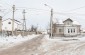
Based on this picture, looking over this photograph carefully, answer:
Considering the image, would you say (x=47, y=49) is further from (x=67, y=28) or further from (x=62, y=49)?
(x=67, y=28)

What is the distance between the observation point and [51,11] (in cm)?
5700

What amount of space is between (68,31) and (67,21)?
13.8ft

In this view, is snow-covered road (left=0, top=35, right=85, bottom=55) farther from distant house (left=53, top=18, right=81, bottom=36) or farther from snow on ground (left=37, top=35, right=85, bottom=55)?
distant house (left=53, top=18, right=81, bottom=36)

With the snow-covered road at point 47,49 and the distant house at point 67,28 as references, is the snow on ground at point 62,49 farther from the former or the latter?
the distant house at point 67,28

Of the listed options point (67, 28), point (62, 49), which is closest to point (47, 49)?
point (62, 49)

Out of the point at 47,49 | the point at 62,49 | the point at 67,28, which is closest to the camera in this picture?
→ the point at 62,49

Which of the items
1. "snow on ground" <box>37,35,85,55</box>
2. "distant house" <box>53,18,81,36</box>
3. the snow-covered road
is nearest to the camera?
"snow on ground" <box>37,35,85,55</box>

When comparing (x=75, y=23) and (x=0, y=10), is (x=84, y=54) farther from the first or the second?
(x=75, y=23)

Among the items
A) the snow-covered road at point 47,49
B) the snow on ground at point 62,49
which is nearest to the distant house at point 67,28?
the snow on ground at point 62,49

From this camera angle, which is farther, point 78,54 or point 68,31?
point 68,31

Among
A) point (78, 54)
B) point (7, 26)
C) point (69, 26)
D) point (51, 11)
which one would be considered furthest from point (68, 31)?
point (78, 54)

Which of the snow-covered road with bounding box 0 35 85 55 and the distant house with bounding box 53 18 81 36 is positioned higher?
the distant house with bounding box 53 18 81 36

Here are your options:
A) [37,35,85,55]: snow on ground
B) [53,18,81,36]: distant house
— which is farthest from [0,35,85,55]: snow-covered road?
Answer: [53,18,81,36]: distant house

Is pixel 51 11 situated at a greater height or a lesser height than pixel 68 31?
greater
